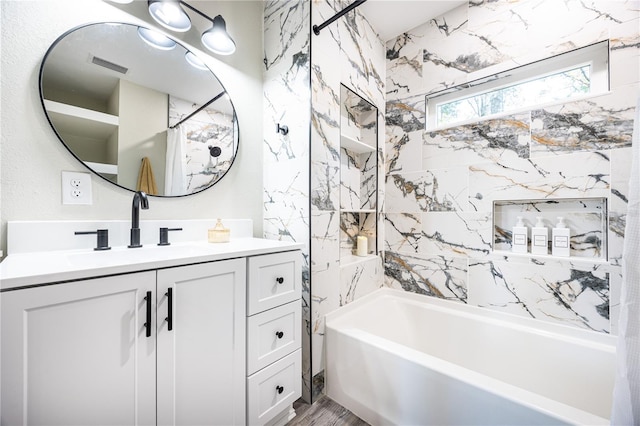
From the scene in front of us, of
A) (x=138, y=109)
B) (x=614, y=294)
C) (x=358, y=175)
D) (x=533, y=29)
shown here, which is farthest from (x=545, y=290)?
(x=138, y=109)

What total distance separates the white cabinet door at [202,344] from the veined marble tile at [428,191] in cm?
142

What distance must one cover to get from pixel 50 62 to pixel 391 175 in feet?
6.61

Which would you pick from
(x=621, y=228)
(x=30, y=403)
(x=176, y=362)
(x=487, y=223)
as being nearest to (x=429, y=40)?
(x=487, y=223)

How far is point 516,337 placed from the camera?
1.47 metres

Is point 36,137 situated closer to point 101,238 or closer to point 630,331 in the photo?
point 101,238

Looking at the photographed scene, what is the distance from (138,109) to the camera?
1195mm

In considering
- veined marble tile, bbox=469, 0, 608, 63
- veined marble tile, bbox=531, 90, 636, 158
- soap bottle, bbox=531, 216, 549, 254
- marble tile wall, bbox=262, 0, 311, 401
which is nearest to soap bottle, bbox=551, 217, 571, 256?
soap bottle, bbox=531, 216, 549, 254

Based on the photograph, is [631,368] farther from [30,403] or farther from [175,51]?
[175,51]

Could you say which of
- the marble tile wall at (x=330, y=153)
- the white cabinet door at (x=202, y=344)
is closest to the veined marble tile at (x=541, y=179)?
the marble tile wall at (x=330, y=153)

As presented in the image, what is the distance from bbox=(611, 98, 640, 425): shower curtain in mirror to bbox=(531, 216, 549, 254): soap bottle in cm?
81

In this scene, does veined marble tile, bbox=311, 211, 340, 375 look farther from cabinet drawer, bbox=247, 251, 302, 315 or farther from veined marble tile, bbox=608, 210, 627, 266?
veined marble tile, bbox=608, 210, 627, 266

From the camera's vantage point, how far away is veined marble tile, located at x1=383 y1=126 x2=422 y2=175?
1.92 metres

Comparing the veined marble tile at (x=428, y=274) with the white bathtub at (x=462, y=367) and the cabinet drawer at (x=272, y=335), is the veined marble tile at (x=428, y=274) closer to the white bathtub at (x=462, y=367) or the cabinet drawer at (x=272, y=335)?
the white bathtub at (x=462, y=367)

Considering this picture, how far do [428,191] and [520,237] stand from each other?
63cm
